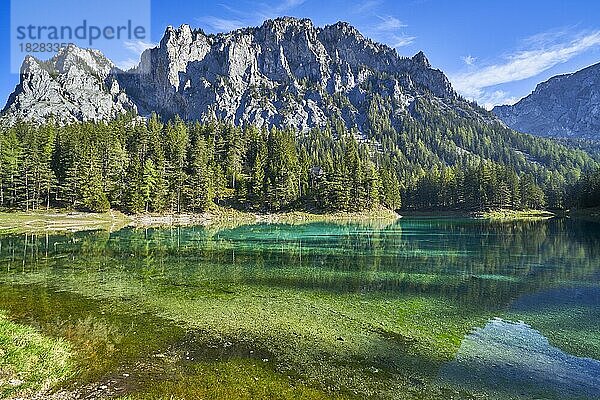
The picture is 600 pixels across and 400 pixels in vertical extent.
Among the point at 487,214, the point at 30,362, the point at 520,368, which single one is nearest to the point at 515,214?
the point at 487,214

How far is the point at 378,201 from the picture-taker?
411 ft

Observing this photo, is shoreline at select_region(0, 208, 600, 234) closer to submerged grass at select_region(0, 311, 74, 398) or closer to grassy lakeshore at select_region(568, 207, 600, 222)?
grassy lakeshore at select_region(568, 207, 600, 222)

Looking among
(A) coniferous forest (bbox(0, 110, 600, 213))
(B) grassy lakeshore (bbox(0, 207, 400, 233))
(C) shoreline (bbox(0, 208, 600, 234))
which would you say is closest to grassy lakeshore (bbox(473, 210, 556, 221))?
(C) shoreline (bbox(0, 208, 600, 234))

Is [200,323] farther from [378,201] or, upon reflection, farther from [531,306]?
[378,201]

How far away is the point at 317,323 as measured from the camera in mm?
18453

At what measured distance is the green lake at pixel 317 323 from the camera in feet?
40.2

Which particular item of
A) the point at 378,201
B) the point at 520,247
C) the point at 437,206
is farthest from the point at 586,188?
the point at 520,247

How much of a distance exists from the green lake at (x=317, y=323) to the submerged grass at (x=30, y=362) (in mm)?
525

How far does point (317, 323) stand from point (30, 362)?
35.8 feet

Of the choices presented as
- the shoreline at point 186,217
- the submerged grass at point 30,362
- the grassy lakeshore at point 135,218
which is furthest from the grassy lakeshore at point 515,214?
the submerged grass at point 30,362

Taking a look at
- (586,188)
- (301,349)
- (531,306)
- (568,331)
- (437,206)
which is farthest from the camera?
(437,206)

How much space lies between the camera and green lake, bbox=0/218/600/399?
40.2ft

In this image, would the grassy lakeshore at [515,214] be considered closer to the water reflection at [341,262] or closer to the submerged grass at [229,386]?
the water reflection at [341,262]

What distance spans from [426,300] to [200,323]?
12742mm
